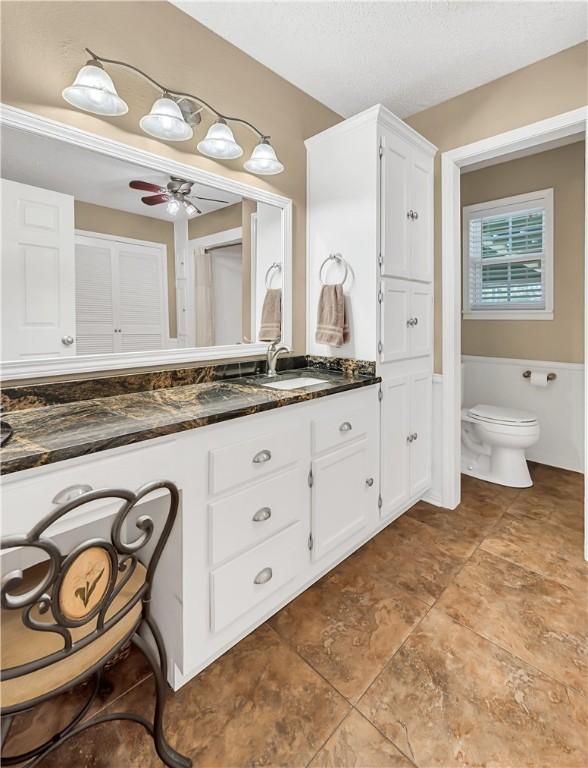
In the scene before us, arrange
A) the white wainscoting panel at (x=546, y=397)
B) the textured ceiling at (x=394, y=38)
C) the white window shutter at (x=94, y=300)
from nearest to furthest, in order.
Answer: the white window shutter at (x=94, y=300), the textured ceiling at (x=394, y=38), the white wainscoting panel at (x=546, y=397)

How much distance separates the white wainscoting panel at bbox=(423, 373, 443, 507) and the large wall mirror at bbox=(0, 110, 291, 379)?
1.16 metres

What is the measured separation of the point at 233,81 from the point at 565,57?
65.5 inches

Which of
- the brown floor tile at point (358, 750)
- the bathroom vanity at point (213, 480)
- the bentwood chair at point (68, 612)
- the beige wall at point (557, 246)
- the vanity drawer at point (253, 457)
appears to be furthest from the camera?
the beige wall at point (557, 246)

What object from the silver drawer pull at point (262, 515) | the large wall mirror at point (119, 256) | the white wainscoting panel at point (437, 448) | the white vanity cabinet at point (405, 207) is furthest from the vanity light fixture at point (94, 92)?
the white wainscoting panel at point (437, 448)

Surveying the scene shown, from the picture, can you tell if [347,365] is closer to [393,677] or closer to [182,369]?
[182,369]

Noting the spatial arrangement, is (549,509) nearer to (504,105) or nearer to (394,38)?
(504,105)

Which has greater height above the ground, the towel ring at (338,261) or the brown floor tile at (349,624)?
the towel ring at (338,261)

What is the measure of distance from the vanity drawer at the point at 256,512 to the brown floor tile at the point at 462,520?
1.04 metres

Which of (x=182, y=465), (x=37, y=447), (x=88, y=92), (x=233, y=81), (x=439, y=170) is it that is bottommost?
(x=182, y=465)

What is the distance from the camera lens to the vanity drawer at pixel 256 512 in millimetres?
1298

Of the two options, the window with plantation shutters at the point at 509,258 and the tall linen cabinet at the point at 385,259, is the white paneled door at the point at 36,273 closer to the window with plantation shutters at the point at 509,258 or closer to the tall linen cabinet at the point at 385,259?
the tall linen cabinet at the point at 385,259

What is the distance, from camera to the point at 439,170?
7.91ft

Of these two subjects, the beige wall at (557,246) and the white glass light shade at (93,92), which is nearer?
the white glass light shade at (93,92)

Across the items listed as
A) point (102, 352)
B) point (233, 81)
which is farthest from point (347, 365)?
point (233, 81)
